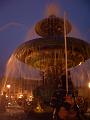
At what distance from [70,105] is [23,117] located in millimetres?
3430

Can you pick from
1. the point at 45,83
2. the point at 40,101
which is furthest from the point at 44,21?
the point at 40,101

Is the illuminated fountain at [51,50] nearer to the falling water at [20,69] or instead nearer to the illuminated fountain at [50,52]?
the illuminated fountain at [50,52]

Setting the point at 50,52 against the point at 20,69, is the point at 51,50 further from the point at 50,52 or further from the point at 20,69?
the point at 20,69

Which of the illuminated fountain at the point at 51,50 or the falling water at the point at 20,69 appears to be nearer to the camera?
the illuminated fountain at the point at 51,50

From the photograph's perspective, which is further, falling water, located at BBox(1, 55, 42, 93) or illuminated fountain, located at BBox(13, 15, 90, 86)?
falling water, located at BBox(1, 55, 42, 93)

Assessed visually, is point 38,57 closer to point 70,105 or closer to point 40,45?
point 40,45

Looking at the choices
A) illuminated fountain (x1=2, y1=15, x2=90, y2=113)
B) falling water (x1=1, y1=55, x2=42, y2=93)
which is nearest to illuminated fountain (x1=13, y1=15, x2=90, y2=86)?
illuminated fountain (x1=2, y1=15, x2=90, y2=113)

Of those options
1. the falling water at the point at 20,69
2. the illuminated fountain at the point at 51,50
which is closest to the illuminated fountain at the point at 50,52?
the illuminated fountain at the point at 51,50

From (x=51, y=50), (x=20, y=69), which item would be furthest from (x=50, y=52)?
(x=20, y=69)

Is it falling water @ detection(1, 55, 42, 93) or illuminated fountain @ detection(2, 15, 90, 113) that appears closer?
illuminated fountain @ detection(2, 15, 90, 113)

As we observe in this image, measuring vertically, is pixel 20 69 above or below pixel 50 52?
above

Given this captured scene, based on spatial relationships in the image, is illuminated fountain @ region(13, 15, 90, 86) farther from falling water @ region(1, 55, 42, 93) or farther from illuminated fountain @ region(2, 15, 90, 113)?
falling water @ region(1, 55, 42, 93)

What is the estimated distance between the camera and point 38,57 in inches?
586

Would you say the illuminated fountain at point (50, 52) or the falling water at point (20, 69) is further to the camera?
the falling water at point (20, 69)
